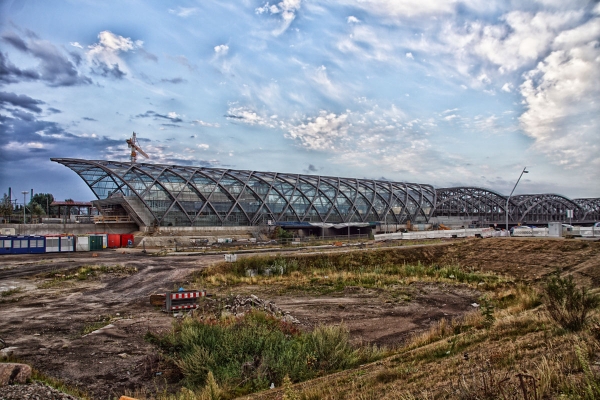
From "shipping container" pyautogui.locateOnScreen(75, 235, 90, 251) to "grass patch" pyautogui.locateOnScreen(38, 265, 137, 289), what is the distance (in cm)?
2007

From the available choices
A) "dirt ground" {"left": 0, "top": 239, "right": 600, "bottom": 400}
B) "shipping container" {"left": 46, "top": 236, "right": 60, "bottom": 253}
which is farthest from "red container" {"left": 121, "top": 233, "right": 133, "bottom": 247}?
"dirt ground" {"left": 0, "top": 239, "right": 600, "bottom": 400}

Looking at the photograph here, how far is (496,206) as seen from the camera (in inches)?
4461

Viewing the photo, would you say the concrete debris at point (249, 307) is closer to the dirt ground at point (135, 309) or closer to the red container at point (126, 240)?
the dirt ground at point (135, 309)

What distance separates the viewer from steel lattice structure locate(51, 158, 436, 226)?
59.6 metres

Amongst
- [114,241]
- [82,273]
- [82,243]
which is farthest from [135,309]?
[114,241]

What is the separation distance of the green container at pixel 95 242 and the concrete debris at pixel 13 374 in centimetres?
4485

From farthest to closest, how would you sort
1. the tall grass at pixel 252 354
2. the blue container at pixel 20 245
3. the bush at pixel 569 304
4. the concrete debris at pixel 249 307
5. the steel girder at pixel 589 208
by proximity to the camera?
1. the steel girder at pixel 589 208
2. the blue container at pixel 20 245
3. the concrete debris at pixel 249 307
4. the tall grass at pixel 252 354
5. the bush at pixel 569 304

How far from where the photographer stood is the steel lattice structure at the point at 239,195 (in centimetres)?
5962

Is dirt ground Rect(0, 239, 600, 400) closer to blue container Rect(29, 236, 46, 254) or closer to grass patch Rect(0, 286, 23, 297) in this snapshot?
grass patch Rect(0, 286, 23, 297)

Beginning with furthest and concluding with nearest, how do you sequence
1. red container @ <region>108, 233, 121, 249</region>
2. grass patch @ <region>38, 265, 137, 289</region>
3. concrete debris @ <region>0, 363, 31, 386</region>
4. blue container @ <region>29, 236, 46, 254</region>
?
red container @ <region>108, 233, 121, 249</region> → blue container @ <region>29, 236, 46, 254</region> → grass patch @ <region>38, 265, 137, 289</region> → concrete debris @ <region>0, 363, 31, 386</region>

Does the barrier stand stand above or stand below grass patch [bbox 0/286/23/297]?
above

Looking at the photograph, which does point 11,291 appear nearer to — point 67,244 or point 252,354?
point 252,354

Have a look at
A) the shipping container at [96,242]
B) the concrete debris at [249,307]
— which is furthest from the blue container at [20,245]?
the concrete debris at [249,307]

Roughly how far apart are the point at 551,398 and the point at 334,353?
6.19 m
